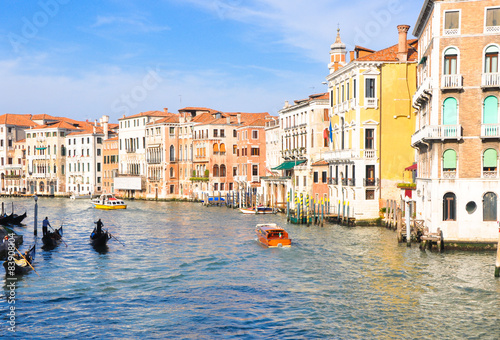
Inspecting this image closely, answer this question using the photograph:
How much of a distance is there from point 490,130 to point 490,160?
1.32 metres

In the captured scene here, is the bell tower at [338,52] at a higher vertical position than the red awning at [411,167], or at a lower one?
higher

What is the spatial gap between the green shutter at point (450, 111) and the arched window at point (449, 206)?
3221mm

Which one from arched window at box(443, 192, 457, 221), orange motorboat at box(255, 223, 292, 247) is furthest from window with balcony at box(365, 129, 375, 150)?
arched window at box(443, 192, 457, 221)

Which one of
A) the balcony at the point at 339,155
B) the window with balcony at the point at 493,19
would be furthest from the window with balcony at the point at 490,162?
the balcony at the point at 339,155

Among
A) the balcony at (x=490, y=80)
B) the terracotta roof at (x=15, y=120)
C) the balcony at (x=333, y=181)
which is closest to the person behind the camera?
the balcony at (x=490, y=80)

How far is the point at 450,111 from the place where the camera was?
25875 millimetres

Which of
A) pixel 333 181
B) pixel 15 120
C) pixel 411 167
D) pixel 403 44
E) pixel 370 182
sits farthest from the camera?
pixel 15 120

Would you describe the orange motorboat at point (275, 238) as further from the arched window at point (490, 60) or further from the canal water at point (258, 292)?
the arched window at point (490, 60)

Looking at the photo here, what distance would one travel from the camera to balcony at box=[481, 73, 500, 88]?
25.1 metres

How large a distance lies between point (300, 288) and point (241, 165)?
49082 mm

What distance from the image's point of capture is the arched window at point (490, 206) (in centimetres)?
2527

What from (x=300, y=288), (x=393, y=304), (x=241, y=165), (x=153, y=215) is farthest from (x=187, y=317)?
(x=241, y=165)

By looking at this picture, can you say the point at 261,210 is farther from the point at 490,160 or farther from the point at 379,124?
the point at 490,160

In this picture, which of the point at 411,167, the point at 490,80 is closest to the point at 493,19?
the point at 490,80
